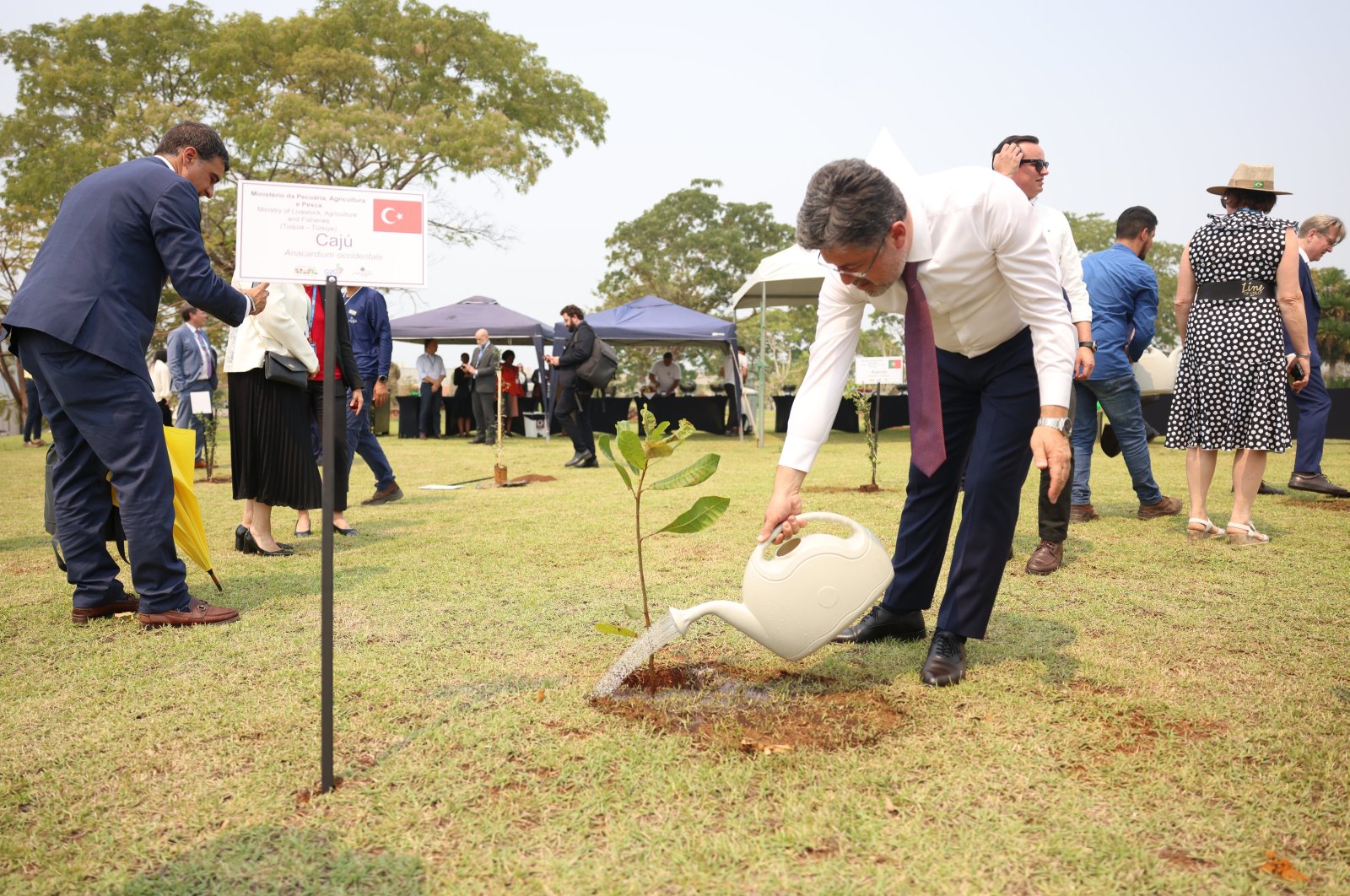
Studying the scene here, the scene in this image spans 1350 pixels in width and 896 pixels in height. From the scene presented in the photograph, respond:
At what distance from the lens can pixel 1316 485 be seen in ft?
22.4

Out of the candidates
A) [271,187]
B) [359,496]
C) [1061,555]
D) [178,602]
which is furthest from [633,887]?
[359,496]

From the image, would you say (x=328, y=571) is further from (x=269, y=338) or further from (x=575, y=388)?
(x=575, y=388)

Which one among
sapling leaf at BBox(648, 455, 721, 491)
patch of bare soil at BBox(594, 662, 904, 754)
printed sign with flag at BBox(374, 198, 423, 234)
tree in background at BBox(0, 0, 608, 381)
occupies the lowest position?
patch of bare soil at BBox(594, 662, 904, 754)

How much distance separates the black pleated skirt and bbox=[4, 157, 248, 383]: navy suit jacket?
1294 millimetres

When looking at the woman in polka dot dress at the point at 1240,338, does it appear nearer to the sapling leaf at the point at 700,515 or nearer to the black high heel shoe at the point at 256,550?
the sapling leaf at the point at 700,515

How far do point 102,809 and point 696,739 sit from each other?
1.37 meters

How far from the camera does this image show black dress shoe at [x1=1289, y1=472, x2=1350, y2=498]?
6.77 m

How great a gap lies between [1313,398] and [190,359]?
974 cm

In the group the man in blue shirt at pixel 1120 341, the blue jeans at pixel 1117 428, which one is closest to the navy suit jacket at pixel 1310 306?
the man in blue shirt at pixel 1120 341

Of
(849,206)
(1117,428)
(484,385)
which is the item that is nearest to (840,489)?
(1117,428)

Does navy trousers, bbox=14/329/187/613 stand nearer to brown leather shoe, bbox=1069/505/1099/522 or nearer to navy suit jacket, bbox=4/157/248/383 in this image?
navy suit jacket, bbox=4/157/248/383

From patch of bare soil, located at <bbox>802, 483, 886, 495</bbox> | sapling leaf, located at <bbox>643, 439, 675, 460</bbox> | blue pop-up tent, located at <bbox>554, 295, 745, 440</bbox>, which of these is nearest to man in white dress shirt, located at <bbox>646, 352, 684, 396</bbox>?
blue pop-up tent, located at <bbox>554, 295, 745, 440</bbox>

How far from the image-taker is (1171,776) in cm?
217

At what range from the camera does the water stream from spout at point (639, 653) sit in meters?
2.61
